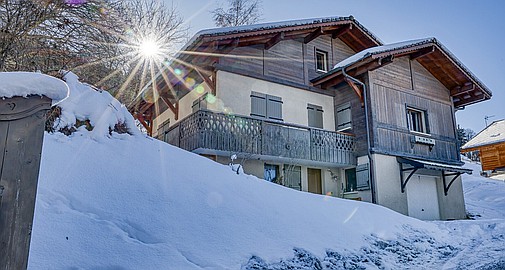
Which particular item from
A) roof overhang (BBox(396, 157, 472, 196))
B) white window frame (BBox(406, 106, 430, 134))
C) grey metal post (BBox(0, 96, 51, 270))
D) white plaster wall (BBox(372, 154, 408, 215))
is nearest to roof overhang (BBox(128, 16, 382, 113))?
white window frame (BBox(406, 106, 430, 134))

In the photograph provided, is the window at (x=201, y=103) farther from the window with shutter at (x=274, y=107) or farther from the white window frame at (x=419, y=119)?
the white window frame at (x=419, y=119)

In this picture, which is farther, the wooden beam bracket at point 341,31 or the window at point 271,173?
the wooden beam bracket at point 341,31

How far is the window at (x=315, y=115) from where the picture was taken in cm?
1402

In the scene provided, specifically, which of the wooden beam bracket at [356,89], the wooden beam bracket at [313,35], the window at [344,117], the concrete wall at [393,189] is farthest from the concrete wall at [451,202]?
the wooden beam bracket at [313,35]

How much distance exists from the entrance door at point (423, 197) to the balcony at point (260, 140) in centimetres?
256

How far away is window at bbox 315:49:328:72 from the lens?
15133mm

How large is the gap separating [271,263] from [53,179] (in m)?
2.82

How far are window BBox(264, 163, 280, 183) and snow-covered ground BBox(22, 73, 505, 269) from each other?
14.6ft

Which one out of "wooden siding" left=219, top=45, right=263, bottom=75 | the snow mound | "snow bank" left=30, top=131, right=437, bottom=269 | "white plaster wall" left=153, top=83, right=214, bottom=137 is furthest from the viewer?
"white plaster wall" left=153, top=83, right=214, bottom=137

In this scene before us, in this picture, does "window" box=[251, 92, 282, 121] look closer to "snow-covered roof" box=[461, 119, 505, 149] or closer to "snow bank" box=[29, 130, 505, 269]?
"snow bank" box=[29, 130, 505, 269]

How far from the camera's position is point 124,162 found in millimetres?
5707

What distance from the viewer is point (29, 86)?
1.97m

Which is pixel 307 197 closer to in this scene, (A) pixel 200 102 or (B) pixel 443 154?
(A) pixel 200 102

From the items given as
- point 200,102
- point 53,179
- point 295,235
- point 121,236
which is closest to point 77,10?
point 53,179
